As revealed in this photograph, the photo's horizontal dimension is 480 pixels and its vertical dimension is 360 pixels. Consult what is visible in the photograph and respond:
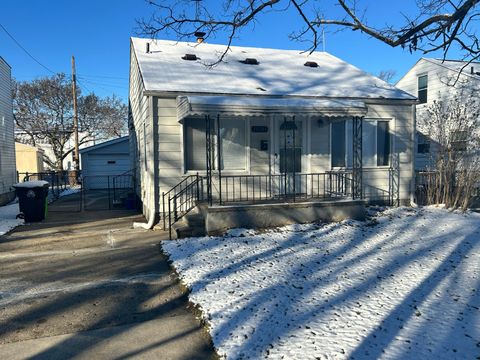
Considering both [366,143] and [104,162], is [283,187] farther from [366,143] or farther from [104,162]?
[104,162]

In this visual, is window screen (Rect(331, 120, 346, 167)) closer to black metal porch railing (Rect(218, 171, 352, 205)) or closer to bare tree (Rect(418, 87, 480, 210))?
black metal porch railing (Rect(218, 171, 352, 205))

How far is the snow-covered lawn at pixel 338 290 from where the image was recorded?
3180 millimetres

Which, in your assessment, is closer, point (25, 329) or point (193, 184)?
point (25, 329)

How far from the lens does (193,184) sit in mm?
8453

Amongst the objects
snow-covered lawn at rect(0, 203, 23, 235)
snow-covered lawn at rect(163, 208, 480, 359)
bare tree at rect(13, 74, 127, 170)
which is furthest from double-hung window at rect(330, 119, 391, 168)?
bare tree at rect(13, 74, 127, 170)

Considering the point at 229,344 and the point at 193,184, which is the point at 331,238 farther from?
the point at 229,344

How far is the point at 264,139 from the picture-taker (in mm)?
9234

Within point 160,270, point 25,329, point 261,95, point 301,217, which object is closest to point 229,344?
point 25,329

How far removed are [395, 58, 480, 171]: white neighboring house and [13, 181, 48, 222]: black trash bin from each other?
50.6ft

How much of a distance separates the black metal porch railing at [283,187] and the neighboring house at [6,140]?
10508 millimetres

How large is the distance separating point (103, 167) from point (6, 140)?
24.0 ft

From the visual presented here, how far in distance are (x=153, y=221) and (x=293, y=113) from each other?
403 cm

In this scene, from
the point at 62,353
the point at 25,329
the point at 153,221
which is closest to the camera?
the point at 62,353

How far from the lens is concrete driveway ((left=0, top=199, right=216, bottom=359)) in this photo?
→ 3.28 m
